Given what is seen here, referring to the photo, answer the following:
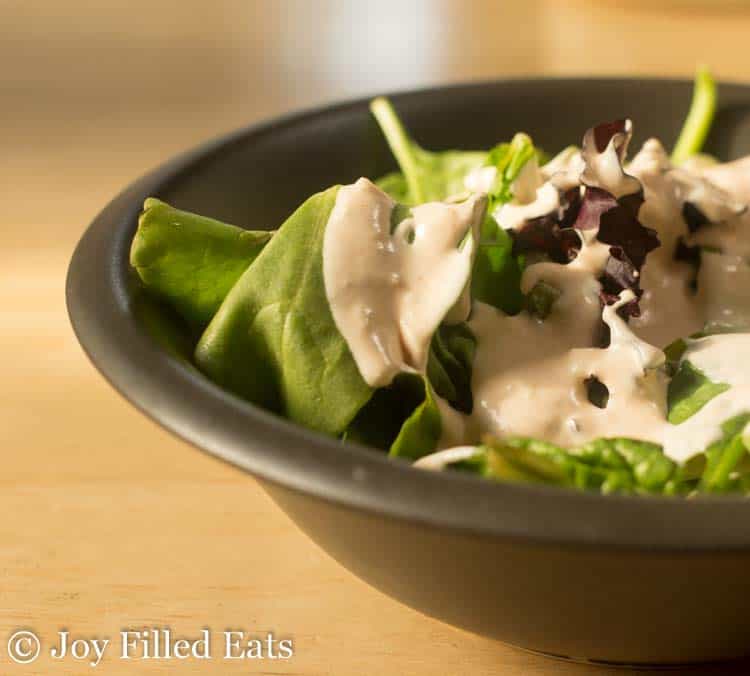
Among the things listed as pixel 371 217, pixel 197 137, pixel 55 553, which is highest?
pixel 371 217

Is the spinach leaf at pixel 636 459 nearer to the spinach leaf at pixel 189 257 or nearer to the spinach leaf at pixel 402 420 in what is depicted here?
the spinach leaf at pixel 402 420

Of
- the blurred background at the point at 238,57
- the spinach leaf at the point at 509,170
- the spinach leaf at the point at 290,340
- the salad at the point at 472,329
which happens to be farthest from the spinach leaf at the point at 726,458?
the blurred background at the point at 238,57

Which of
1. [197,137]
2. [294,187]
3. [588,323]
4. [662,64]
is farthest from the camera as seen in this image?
[662,64]

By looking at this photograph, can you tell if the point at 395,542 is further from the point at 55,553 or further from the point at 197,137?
the point at 197,137

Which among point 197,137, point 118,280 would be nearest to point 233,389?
point 118,280

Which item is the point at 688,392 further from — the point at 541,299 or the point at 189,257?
the point at 189,257

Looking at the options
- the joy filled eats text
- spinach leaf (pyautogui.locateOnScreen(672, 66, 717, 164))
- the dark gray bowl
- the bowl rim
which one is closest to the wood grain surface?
the joy filled eats text

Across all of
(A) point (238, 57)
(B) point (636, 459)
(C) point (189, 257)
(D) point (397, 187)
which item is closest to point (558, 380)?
(B) point (636, 459)

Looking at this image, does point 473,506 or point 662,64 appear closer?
point 473,506
